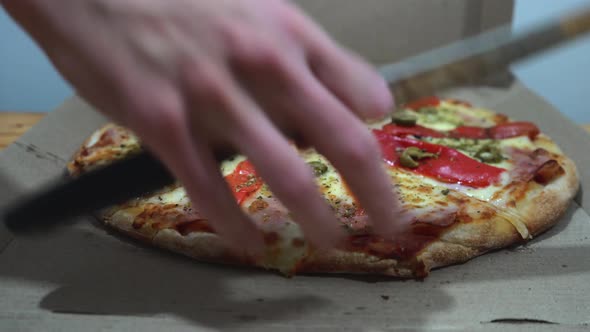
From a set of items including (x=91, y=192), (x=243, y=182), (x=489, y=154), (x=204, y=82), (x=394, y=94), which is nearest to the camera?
(x=204, y=82)

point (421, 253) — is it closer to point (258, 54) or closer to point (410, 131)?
point (410, 131)

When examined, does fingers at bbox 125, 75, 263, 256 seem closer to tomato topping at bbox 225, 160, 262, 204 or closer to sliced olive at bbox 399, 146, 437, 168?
tomato topping at bbox 225, 160, 262, 204

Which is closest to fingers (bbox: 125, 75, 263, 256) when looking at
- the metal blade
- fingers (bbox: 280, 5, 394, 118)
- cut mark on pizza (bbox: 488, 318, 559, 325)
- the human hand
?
the human hand

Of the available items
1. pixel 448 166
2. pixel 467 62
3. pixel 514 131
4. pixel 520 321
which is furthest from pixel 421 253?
pixel 514 131

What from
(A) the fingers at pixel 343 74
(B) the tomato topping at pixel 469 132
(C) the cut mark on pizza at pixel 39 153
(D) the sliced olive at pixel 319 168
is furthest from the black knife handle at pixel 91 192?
(B) the tomato topping at pixel 469 132

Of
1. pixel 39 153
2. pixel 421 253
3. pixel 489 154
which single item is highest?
pixel 39 153

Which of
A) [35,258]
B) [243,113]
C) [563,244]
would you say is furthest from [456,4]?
[243,113]

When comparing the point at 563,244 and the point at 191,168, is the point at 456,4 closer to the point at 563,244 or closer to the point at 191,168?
the point at 563,244
